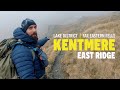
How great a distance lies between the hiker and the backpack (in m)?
0.07

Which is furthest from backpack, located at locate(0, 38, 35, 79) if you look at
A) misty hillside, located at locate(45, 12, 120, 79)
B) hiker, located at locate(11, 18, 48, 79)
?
misty hillside, located at locate(45, 12, 120, 79)

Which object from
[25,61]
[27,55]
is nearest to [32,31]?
[27,55]

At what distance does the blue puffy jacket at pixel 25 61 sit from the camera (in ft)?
24.9

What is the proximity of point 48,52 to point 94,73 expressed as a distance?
3.76ft

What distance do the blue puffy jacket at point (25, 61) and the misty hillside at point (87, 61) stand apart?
1.13 meters

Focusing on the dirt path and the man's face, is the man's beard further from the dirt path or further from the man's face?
the dirt path

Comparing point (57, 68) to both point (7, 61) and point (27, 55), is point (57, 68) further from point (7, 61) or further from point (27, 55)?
point (7, 61)

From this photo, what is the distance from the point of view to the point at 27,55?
25.4ft

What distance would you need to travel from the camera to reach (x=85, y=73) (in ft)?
30.3

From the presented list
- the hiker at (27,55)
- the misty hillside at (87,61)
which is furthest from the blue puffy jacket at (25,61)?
the misty hillside at (87,61)

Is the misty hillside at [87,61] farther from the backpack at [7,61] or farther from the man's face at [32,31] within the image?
the backpack at [7,61]
